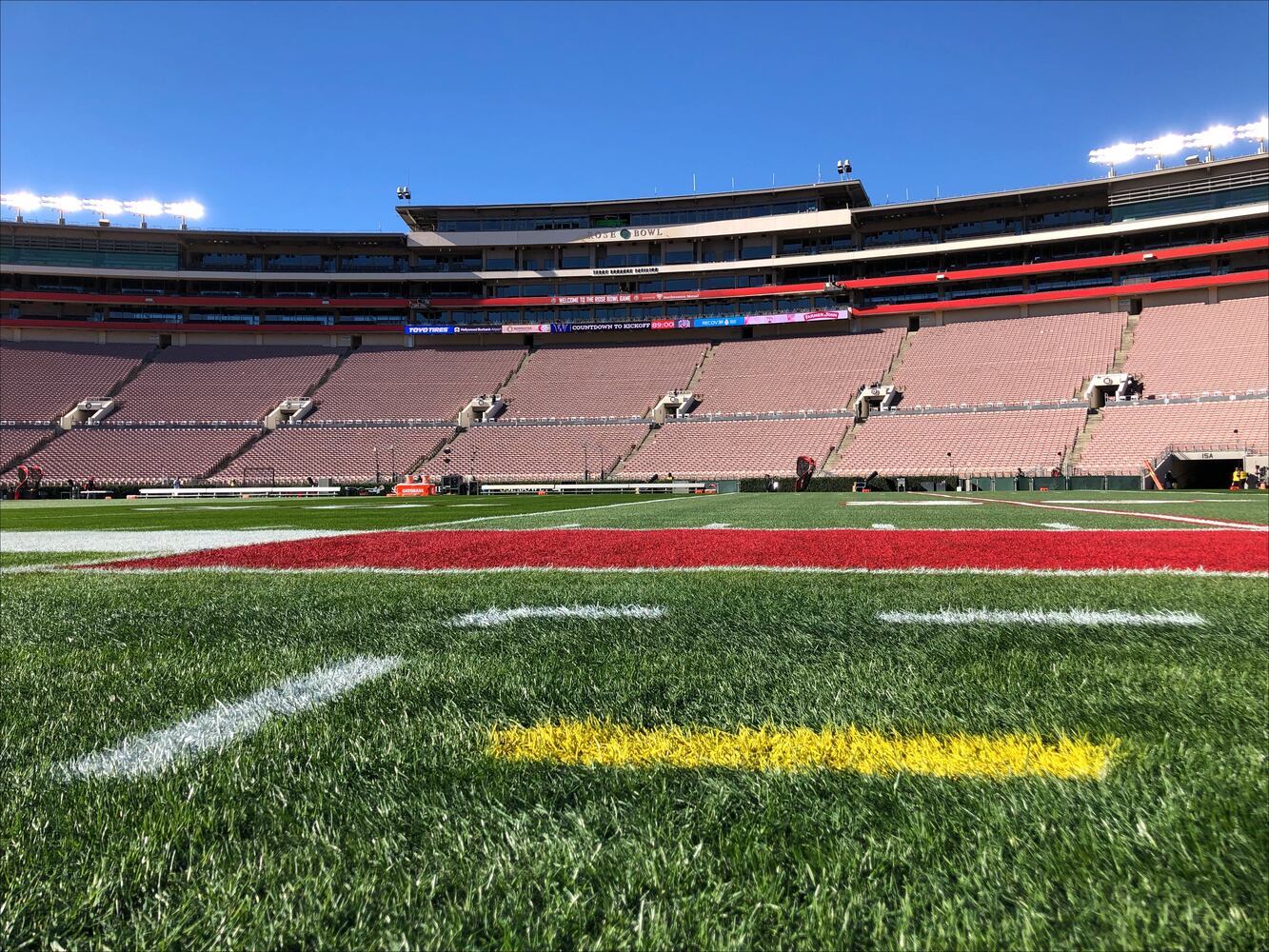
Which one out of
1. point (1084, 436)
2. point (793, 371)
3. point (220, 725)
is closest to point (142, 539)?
point (220, 725)

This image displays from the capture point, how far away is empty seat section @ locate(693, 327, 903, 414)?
134ft

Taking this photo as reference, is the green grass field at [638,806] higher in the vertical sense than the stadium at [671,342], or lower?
lower

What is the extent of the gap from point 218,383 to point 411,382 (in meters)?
11.6

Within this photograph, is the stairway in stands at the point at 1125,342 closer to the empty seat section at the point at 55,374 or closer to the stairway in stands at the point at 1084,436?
the stairway in stands at the point at 1084,436

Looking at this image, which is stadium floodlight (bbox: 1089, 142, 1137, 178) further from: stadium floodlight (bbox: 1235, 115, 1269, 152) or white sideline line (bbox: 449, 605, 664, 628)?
white sideline line (bbox: 449, 605, 664, 628)

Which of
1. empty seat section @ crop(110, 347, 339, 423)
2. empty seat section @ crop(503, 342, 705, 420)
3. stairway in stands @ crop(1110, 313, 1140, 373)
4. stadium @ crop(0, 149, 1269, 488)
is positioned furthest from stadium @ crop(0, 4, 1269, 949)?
empty seat section @ crop(110, 347, 339, 423)

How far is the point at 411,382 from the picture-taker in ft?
153

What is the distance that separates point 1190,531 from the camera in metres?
7.32

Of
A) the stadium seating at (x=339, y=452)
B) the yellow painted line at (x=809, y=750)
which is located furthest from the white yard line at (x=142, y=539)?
the stadium seating at (x=339, y=452)

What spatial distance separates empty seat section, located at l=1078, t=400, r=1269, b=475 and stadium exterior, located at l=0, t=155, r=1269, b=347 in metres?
13.3

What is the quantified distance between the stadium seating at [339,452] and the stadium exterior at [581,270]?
11079mm

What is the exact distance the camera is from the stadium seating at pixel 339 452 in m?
38.7

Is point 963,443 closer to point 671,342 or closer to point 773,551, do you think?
point 671,342

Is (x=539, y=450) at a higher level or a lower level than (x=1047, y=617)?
higher
